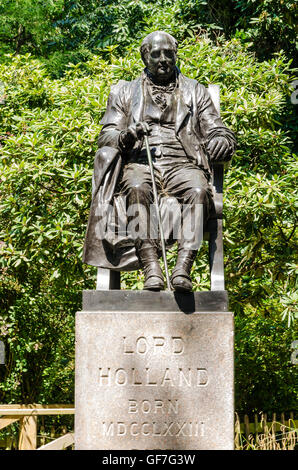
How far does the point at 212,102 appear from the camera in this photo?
5758 millimetres

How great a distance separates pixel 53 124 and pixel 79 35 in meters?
6.25

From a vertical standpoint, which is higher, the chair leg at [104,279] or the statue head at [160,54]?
the statue head at [160,54]

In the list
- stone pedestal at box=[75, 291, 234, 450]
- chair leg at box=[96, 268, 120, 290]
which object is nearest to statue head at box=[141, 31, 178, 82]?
chair leg at box=[96, 268, 120, 290]

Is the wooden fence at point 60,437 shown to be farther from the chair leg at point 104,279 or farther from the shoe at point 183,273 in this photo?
the shoe at point 183,273

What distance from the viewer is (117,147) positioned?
5.43 meters

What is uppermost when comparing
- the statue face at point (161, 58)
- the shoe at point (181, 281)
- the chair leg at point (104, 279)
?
the statue face at point (161, 58)

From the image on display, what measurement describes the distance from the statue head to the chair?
0.80 m

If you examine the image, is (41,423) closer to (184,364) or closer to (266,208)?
(266,208)

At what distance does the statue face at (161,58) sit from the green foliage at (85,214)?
203 centimetres

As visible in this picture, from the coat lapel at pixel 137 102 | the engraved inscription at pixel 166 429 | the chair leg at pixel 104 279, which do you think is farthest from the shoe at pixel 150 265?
the coat lapel at pixel 137 102

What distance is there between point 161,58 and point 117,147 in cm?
73

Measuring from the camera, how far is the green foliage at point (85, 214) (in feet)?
25.1

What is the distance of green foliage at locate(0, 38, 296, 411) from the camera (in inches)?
301

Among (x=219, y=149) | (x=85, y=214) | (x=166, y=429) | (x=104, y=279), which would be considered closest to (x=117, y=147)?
(x=219, y=149)
